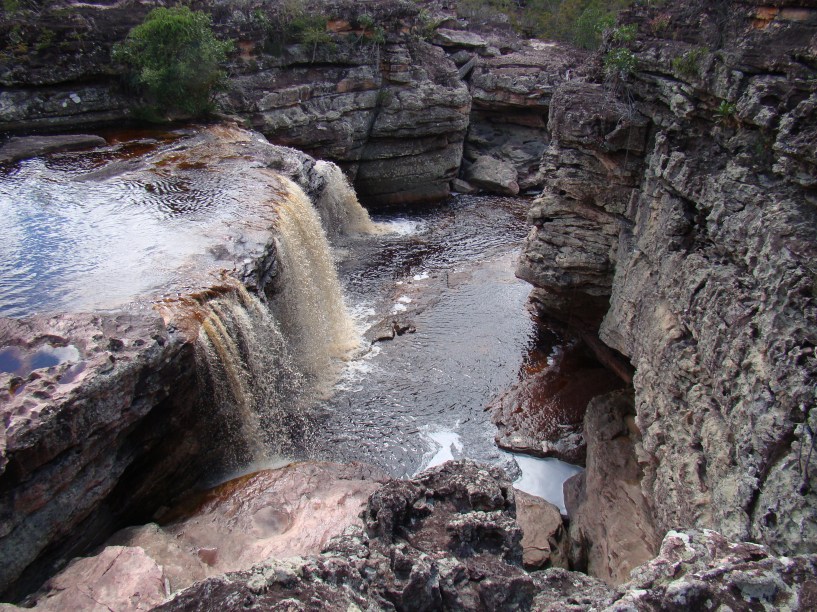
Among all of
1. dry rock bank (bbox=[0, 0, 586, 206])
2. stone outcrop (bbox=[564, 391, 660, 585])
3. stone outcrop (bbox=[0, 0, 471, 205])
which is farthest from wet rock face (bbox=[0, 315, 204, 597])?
dry rock bank (bbox=[0, 0, 586, 206])

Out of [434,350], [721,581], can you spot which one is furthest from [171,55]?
[721,581]

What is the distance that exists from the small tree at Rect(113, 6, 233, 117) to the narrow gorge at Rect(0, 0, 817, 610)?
79 cm

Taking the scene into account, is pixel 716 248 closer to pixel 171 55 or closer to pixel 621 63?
pixel 621 63

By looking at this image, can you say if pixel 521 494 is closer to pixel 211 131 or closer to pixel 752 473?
pixel 752 473

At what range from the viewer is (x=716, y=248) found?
6.13 m

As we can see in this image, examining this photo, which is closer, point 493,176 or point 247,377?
point 247,377

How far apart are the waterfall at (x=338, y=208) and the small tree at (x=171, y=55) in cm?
375

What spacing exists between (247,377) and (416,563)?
5526 millimetres

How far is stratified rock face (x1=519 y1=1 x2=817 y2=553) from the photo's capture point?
171 inches

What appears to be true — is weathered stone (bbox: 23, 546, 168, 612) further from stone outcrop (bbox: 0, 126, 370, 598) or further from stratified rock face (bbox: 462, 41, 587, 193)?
stratified rock face (bbox: 462, 41, 587, 193)

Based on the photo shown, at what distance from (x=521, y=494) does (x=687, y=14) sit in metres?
6.86

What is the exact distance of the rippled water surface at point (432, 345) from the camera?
9.28 m

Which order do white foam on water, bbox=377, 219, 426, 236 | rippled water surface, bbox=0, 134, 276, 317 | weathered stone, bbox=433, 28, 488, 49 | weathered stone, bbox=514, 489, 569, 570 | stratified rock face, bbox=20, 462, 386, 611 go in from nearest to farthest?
stratified rock face, bbox=20, 462, 386, 611, weathered stone, bbox=514, 489, 569, 570, rippled water surface, bbox=0, 134, 276, 317, white foam on water, bbox=377, 219, 426, 236, weathered stone, bbox=433, 28, 488, 49

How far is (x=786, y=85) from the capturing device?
5324 millimetres
